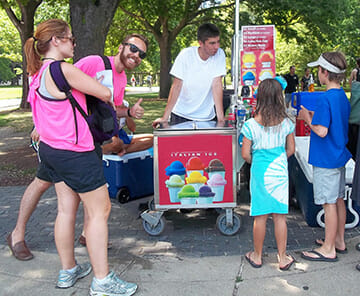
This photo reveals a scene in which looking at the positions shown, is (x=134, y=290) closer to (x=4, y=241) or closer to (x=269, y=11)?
(x=4, y=241)

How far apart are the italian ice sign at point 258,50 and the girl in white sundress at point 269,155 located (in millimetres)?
7227

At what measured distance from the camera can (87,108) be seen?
2.94 meters

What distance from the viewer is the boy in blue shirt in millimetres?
3295

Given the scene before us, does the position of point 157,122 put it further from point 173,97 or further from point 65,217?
point 65,217

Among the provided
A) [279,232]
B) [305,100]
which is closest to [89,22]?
[305,100]

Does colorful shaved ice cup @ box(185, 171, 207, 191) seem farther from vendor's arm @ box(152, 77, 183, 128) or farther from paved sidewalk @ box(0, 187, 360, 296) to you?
vendor's arm @ box(152, 77, 183, 128)

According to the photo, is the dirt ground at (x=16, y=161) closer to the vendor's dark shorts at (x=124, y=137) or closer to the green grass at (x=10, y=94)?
the vendor's dark shorts at (x=124, y=137)

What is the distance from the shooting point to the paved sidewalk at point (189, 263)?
10.1 ft

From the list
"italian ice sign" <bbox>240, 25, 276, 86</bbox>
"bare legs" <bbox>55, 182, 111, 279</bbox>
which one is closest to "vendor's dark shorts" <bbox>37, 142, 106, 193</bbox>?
"bare legs" <bbox>55, 182, 111, 279</bbox>

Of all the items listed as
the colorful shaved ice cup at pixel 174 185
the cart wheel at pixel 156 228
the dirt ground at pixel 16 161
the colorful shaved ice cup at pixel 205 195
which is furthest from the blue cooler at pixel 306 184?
the dirt ground at pixel 16 161

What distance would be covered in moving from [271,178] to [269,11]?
52.2 feet

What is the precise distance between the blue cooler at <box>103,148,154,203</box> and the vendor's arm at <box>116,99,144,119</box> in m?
0.93

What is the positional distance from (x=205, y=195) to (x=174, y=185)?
301 mm

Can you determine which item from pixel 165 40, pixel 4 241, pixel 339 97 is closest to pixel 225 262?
pixel 339 97
